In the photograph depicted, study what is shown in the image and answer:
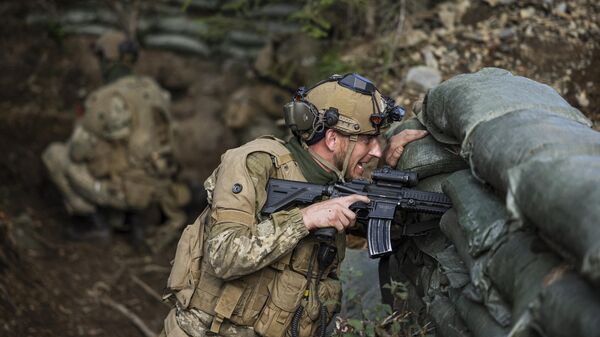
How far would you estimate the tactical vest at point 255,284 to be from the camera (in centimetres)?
388

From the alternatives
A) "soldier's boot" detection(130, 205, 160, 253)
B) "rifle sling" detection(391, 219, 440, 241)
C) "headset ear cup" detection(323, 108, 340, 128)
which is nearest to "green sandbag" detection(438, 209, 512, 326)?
"rifle sling" detection(391, 219, 440, 241)

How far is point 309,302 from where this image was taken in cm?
398

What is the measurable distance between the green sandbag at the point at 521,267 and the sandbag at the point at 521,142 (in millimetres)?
221

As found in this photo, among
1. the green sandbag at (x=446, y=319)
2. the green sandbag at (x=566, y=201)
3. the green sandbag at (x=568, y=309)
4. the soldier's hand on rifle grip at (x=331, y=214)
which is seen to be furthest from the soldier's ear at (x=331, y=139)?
the green sandbag at (x=568, y=309)

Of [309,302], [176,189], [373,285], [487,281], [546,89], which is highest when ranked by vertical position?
[546,89]

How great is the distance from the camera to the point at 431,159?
13.1ft

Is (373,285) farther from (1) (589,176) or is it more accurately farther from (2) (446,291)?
(1) (589,176)

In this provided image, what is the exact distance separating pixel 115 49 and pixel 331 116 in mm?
6050

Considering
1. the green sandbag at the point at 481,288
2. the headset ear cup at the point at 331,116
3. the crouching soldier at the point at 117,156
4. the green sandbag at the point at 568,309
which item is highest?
the headset ear cup at the point at 331,116

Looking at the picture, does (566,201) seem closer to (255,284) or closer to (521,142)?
(521,142)

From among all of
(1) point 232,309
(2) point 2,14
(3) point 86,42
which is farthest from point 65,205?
(1) point 232,309

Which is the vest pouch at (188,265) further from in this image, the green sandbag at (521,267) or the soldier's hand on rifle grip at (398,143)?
the green sandbag at (521,267)

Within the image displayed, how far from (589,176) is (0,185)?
8.59 m

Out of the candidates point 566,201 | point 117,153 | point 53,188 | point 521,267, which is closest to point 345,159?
point 521,267
